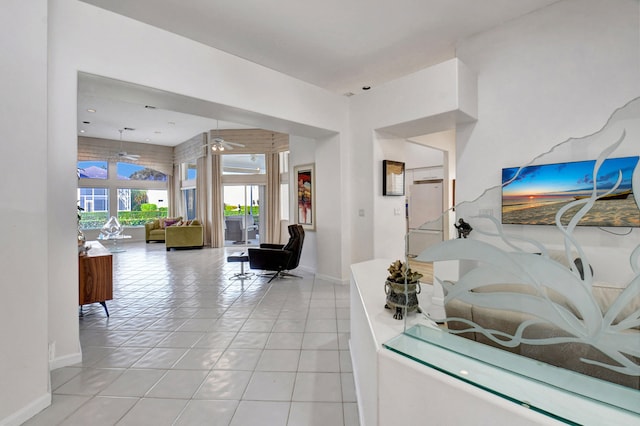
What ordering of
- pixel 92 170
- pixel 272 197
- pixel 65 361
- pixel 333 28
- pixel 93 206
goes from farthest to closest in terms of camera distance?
pixel 93 206 → pixel 92 170 → pixel 272 197 → pixel 333 28 → pixel 65 361

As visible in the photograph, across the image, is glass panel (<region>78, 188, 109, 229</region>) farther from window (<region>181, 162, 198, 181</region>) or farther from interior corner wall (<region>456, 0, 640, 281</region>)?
interior corner wall (<region>456, 0, 640, 281</region>)

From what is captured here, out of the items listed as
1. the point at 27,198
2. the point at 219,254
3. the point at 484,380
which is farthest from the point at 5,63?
the point at 219,254

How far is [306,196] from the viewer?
5844 mm

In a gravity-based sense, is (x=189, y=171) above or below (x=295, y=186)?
above

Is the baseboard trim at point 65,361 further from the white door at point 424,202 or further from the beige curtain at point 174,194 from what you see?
the beige curtain at point 174,194

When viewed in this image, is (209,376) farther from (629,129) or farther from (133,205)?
(133,205)

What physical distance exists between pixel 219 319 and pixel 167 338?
61 centimetres

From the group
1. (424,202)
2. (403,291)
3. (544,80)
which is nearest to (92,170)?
(424,202)

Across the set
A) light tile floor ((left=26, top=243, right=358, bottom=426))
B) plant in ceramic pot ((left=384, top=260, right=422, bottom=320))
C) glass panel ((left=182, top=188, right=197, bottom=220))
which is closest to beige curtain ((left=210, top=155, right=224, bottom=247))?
glass panel ((left=182, top=188, right=197, bottom=220))

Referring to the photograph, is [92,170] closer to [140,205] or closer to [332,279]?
[140,205]

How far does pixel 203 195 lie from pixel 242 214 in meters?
1.42

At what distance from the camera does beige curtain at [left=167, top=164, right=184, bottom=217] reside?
37.0ft

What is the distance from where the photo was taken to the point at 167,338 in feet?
10.0

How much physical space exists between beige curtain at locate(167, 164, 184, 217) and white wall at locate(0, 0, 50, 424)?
32.2 feet
